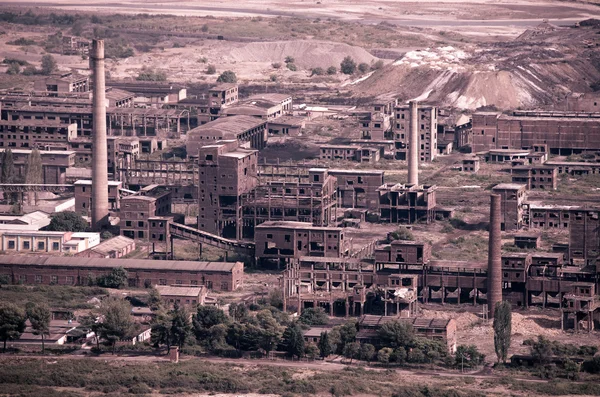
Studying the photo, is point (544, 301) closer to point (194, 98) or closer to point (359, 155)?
point (359, 155)

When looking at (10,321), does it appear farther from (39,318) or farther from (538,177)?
(538,177)

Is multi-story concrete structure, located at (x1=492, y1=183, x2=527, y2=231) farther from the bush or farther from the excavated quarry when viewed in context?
the excavated quarry

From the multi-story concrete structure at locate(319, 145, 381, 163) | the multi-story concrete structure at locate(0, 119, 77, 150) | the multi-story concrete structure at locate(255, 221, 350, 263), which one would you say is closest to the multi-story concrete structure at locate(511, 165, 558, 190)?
the multi-story concrete structure at locate(319, 145, 381, 163)

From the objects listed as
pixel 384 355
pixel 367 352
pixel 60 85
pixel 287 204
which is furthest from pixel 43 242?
pixel 60 85

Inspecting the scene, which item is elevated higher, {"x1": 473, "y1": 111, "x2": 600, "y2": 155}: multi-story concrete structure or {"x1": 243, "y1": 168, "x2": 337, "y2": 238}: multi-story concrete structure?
{"x1": 473, "y1": 111, "x2": 600, "y2": 155}: multi-story concrete structure

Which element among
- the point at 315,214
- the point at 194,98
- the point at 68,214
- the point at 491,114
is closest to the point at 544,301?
the point at 315,214
